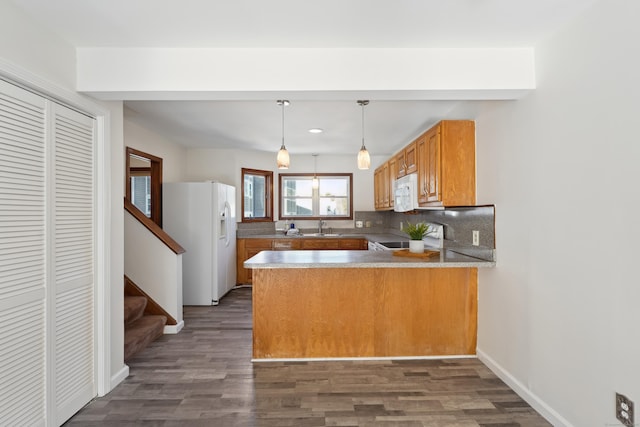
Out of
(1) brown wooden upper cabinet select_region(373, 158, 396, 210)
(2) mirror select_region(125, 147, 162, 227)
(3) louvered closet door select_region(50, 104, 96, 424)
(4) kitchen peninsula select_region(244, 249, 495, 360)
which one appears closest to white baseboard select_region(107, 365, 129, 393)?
(3) louvered closet door select_region(50, 104, 96, 424)

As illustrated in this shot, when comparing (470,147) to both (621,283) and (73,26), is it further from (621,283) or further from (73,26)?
(73,26)

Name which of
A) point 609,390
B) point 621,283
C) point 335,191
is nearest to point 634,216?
point 621,283

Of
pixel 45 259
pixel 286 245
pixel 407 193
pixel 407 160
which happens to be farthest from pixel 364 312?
pixel 286 245

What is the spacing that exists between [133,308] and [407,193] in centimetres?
293

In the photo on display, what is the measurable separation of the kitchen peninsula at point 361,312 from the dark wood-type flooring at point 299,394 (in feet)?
0.44

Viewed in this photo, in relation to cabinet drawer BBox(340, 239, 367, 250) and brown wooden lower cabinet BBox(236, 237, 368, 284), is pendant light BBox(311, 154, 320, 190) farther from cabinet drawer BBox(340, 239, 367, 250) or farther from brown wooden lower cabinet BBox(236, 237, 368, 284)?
cabinet drawer BBox(340, 239, 367, 250)

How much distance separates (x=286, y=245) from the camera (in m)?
5.61

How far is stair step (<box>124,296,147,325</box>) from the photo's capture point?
318 cm

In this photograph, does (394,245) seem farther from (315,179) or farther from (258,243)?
(258,243)

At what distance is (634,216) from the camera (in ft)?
4.87

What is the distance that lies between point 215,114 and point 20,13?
2.01 meters

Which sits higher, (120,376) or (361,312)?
(361,312)

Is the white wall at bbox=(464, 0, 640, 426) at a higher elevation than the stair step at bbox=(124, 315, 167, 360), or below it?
higher

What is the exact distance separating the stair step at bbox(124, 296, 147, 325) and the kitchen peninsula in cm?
122
